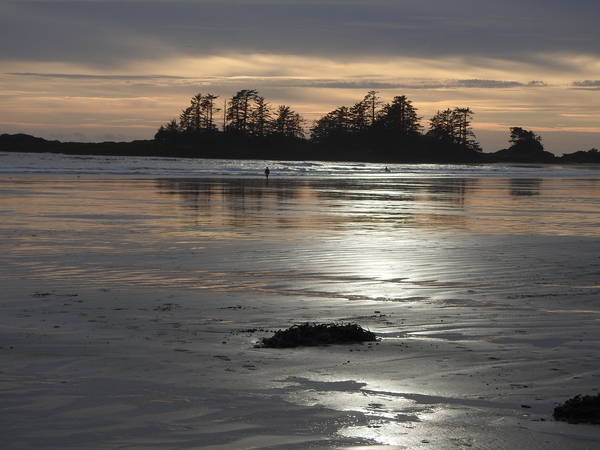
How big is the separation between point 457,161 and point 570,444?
464 ft

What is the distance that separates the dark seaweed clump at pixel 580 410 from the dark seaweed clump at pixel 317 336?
7.06ft

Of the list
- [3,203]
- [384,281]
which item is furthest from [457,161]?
[384,281]

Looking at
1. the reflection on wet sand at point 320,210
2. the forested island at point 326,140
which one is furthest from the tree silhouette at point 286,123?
the reflection on wet sand at point 320,210

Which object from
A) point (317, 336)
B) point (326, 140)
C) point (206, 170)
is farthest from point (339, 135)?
point (317, 336)

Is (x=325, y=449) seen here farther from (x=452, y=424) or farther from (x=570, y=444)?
(x=570, y=444)

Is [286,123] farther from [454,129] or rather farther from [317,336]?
[317,336]

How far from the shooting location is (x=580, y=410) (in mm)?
4281

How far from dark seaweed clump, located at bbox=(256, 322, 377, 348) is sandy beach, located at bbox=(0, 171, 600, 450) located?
127 mm

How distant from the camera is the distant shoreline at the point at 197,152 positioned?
129 m

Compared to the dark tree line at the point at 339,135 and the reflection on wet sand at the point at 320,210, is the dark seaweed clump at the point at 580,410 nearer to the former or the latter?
the reflection on wet sand at the point at 320,210

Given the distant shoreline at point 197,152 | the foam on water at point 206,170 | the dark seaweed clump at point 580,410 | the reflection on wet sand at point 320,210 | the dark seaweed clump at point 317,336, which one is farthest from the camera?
the distant shoreline at point 197,152

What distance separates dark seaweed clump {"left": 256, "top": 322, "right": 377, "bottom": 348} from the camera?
19.7 feet

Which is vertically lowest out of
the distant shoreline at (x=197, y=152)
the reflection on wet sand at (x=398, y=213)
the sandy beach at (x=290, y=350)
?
the sandy beach at (x=290, y=350)

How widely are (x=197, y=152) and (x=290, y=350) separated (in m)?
129
